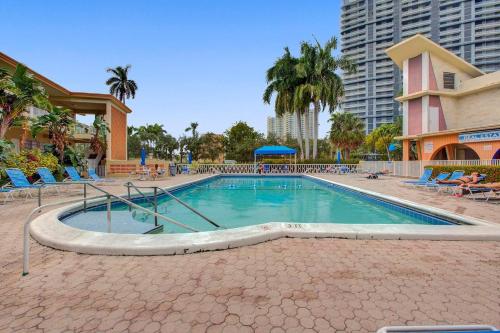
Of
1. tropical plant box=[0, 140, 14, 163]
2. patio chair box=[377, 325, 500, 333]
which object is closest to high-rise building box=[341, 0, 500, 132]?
tropical plant box=[0, 140, 14, 163]

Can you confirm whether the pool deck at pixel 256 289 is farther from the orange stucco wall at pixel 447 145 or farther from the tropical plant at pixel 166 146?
the tropical plant at pixel 166 146

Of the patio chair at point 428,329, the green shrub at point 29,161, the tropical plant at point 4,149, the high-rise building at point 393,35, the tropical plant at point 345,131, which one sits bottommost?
the patio chair at point 428,329

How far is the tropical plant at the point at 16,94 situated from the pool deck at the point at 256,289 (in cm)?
1064

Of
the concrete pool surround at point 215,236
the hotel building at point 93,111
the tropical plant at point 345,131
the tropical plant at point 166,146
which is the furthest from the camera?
the tropical plant at point 166,146

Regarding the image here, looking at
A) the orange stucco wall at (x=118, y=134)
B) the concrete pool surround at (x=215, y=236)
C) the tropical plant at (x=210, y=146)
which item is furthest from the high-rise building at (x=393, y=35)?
the concrete pool surround at (x=215, y=236)

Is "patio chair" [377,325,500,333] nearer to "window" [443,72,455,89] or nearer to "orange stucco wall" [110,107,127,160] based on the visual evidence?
"orange stucco wall" [110,107,127,160]

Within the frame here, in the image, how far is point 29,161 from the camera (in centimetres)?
1139

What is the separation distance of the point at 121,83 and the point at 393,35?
111149mm

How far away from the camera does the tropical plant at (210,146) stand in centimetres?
4969

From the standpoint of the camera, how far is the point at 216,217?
840cm

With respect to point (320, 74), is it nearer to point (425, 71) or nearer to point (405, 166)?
point (425, 71)

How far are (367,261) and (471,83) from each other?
981 inches

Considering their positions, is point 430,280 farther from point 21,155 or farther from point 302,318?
point 21,155

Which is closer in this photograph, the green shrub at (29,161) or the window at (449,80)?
the green shrub at (29,161)
